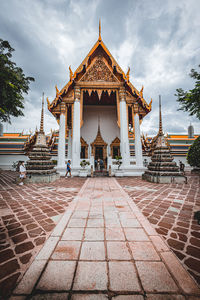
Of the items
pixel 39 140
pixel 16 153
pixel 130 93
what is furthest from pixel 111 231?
pixel 16 153

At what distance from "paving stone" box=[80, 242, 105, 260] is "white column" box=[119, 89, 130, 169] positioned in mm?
7691

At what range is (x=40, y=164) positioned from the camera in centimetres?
672

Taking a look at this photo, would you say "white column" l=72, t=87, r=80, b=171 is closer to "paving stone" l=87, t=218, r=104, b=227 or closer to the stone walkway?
"paving stone" l=87, t=218, r=104, b=227

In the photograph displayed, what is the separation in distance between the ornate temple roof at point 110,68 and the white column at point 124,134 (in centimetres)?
82

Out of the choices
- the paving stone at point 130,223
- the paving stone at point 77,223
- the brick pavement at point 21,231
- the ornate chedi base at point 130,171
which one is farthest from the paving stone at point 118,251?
the ornate chedi base at point 130,171

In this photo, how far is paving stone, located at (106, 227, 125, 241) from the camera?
5.87 feet

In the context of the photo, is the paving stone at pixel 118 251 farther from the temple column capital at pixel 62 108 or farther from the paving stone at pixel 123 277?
the temple column capital at pixel 62 108

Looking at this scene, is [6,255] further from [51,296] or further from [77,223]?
[77,223]

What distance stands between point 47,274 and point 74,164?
7941 millimetres

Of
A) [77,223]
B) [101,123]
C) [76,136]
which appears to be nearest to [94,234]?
[77,223]

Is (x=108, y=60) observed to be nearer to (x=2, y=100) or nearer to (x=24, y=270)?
(x=2, y=100)

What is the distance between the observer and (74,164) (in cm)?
903

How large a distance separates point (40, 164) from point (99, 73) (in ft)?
26.8

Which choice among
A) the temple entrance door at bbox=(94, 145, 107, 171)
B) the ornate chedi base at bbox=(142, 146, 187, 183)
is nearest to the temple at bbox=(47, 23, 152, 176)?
the ornate chedi base at bbox=(142, 146, 187, 183)
